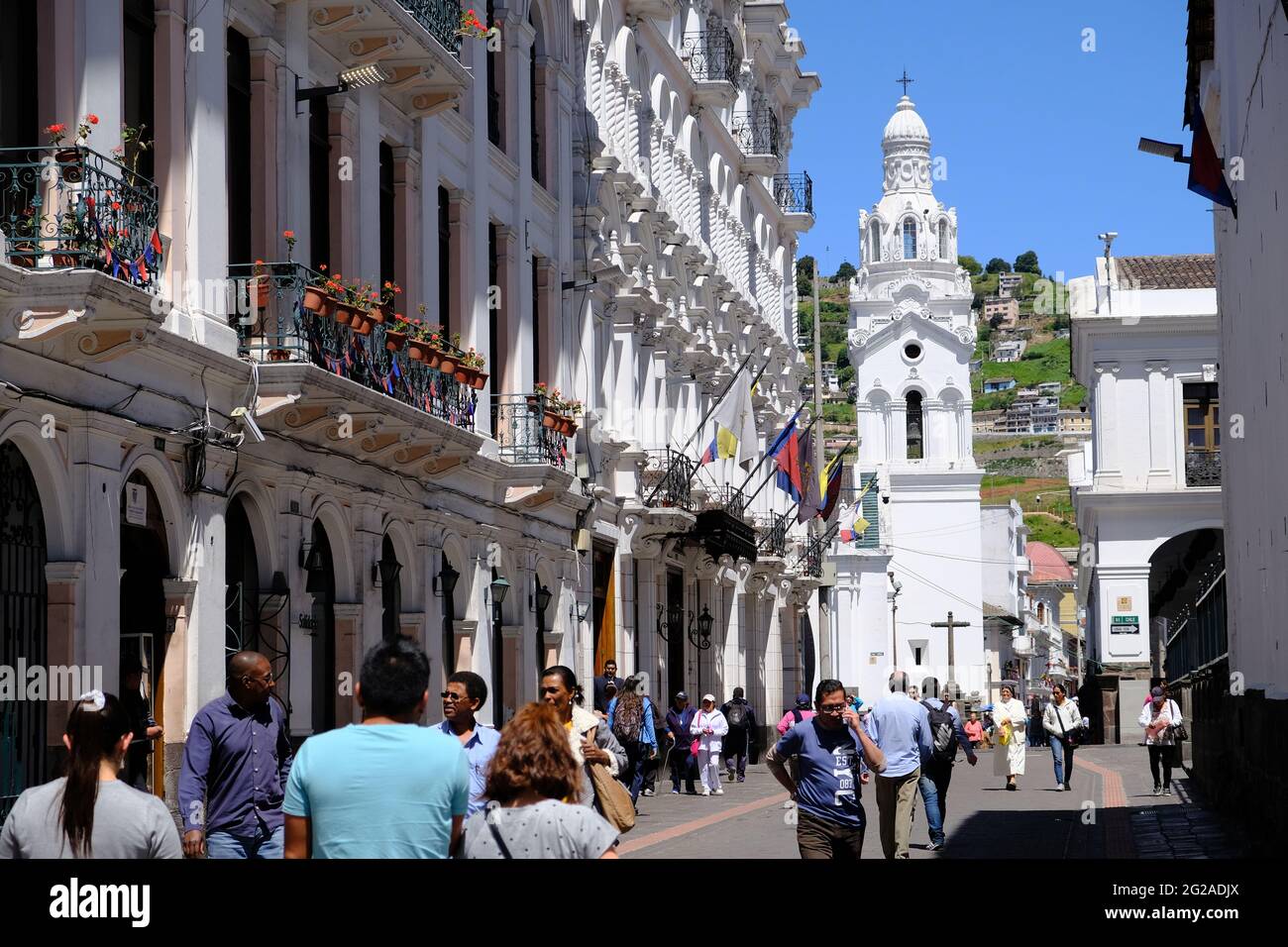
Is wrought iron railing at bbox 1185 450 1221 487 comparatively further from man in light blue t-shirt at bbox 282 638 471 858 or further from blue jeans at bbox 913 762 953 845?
man in light blue t-shirt at bbox 282 638 471 858

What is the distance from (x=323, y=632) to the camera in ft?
71.5

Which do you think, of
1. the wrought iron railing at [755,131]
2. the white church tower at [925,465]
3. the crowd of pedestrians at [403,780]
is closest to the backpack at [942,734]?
the crowd of pedestrians at [403,780]

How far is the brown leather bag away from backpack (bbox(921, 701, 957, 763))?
37.2 ft

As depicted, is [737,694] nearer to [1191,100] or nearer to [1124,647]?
[1191,100]

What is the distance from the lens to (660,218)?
37.6 metres

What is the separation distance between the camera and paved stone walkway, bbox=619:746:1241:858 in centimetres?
1991

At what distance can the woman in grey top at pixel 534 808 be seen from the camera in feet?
22.0

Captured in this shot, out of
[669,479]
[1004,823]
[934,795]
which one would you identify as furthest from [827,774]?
[669,479]

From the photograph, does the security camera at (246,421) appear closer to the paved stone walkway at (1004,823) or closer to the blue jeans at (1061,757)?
the paved stone walkway at (1004,823)

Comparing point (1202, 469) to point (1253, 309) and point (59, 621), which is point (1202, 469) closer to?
point (1253, 309)

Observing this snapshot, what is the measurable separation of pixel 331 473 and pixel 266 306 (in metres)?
2.68

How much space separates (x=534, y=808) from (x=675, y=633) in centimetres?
3270

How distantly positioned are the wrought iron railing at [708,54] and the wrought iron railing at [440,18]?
17.7m

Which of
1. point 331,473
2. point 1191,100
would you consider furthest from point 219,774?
point 1191,100
